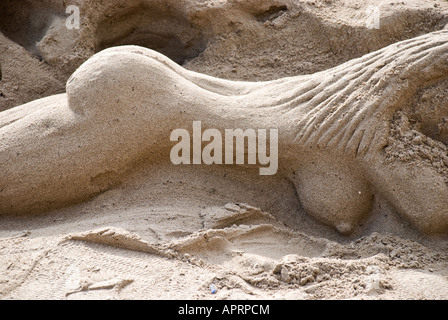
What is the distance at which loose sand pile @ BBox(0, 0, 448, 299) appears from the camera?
2.04m

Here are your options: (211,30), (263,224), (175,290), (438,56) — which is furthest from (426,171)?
(211,30)

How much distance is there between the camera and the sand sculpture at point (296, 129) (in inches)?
89.2

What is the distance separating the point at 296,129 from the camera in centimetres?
232

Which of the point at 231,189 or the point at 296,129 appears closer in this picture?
the point at 296,129

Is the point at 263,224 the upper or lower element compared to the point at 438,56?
lower

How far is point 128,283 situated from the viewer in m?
1.99

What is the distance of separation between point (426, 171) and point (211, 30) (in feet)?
4.14

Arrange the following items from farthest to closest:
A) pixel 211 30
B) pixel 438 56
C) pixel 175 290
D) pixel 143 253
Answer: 1. pixel 211 30
2. pixel 438 56
3. pixel 143 253
4. pixel 175 290

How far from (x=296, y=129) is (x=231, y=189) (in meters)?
0.36

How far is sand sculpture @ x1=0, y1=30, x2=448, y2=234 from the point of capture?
2266 mm

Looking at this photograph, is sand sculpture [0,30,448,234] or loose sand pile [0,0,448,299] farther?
sand sculpture [0,30,448,234]

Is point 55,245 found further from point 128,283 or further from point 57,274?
point 128,283

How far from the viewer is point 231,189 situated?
8.01 feet

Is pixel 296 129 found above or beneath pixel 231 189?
above
